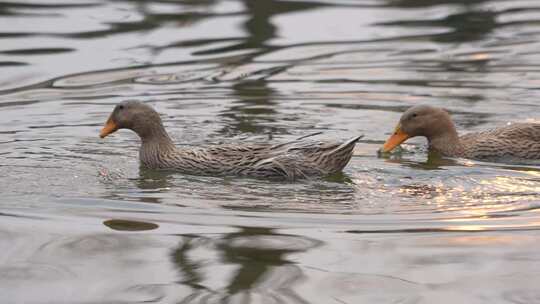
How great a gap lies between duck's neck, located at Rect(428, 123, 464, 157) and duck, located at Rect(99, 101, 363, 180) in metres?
1.41

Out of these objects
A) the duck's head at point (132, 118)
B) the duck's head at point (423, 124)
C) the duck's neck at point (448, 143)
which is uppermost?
the duck's head at point (132, 118)

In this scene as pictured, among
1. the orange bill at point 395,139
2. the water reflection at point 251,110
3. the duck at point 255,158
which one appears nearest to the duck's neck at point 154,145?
the duck at point 255,158

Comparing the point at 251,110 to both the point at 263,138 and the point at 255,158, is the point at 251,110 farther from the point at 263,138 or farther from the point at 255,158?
the point at 255,158

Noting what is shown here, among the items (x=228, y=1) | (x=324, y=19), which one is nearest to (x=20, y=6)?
(x=228, y=1)

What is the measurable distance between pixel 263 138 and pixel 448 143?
5.12ft

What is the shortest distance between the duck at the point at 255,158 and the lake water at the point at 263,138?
0.52 ft

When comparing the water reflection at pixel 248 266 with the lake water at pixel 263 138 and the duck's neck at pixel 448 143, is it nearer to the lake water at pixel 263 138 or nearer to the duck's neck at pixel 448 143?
the lake water at pixel 263 138

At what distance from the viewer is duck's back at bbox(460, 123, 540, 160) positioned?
11.3 m

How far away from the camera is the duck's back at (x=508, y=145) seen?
37.2 feet

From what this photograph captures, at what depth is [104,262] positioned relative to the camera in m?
7.62

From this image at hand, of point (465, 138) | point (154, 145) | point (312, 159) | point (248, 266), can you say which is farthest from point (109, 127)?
point (248, 266)

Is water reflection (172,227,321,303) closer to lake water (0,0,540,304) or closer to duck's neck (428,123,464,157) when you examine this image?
lake water (0,0,540,304)

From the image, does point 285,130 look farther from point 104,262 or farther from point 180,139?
point 104,262

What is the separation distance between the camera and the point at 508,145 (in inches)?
447
